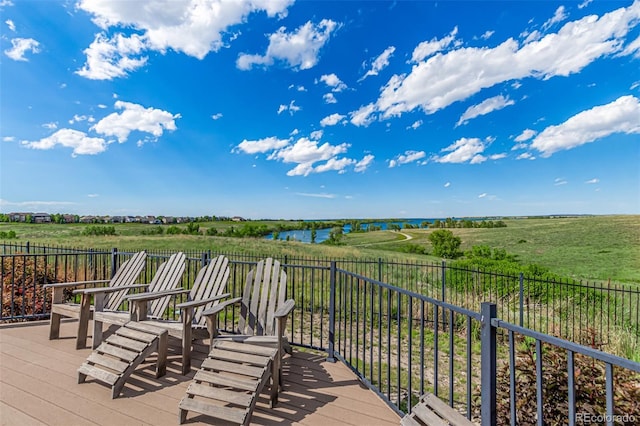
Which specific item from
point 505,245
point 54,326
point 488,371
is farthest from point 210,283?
point 505,245

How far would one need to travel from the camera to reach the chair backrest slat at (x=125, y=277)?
4.01 m

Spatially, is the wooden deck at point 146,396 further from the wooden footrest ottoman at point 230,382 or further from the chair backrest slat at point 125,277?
the chair backrest slat at point 125,277

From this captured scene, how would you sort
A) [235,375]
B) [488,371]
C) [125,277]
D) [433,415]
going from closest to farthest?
[488,371], [433,415], [235,375], [125,277]

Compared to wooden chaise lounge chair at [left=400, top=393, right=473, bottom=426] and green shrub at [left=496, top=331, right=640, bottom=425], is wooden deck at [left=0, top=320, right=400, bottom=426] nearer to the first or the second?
wooden chaise lounge chair at [left=400, top=393, right=473, bottom=426]

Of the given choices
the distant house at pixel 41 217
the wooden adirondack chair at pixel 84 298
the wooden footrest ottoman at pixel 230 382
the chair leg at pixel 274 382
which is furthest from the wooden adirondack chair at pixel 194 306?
the distant house at pixel 41 217

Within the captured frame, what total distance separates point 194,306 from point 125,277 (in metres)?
2.13

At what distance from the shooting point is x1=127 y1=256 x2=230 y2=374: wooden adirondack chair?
9.17 feet

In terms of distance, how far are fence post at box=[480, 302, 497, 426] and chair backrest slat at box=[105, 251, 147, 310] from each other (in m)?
4.32

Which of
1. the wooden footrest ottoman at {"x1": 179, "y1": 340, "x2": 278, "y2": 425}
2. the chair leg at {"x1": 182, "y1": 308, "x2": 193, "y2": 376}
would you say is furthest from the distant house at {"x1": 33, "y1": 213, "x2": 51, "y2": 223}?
the wooden footrest ottoman at {"x1": 179, "y1": 340, "x2": 278, "y2": 425}

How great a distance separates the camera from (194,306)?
108 inches

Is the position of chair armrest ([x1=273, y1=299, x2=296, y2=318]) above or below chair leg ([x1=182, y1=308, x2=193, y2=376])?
above

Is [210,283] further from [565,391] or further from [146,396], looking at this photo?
[565,391]

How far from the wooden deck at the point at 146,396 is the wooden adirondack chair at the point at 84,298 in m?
0.36

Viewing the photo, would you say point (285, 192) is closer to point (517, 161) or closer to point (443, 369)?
point (517, 161)
